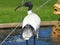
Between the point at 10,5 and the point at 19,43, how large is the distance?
348 inches

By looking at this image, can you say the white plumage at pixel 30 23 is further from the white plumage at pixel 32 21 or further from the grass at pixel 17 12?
the grass at pixel 17 12

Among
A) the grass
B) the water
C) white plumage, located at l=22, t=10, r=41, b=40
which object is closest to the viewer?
white plumage, located at l=22, t=10, r=41, b=40

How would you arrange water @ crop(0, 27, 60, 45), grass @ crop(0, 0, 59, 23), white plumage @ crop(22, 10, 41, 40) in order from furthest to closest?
grass @ crop(0, 0, 59, 23), water @ crop(0, 27, 60, 45), white plumage @ crop(22, 10, 41, 40)

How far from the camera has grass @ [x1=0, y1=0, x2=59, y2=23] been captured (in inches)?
554

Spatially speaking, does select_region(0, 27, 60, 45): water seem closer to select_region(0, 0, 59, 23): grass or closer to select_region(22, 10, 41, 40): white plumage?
select_region(22, 10, 41, 40): white plumage

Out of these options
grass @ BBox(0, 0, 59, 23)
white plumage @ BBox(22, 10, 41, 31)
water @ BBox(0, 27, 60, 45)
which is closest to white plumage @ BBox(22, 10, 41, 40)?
white plumage @ BBox(22, 10, 41, 31)

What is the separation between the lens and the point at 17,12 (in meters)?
15.9

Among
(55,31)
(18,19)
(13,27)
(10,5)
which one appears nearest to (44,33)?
(55,31)

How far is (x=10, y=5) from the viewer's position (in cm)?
1819

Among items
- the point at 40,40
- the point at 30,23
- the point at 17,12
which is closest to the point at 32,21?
the point at 30,23

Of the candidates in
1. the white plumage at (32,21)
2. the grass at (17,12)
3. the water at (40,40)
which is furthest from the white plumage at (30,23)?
the grass at (17,12)

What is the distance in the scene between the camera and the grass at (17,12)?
14.1m

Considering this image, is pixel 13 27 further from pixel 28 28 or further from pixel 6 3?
pixel 6 3

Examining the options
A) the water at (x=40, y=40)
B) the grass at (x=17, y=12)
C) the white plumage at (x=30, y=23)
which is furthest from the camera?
the grass at (x=17, y=12)
